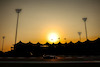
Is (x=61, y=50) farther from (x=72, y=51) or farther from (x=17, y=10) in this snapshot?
(x=17, y=10)

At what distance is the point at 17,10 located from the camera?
84.6ft

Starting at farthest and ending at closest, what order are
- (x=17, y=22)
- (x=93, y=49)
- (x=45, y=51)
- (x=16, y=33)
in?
(x=45, y=51), (x=93, y=49), (x=17, y=22), (x=16, y=33)

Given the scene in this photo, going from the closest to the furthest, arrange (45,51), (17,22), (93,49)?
(17,22), (93,49), (45,51)

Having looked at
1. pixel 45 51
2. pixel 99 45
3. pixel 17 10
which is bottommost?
pixel 45 51

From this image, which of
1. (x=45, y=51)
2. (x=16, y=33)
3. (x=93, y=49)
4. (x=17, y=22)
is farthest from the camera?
(x=45, y=51)

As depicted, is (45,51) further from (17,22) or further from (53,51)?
(17,22)

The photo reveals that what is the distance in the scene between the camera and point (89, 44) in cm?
3186

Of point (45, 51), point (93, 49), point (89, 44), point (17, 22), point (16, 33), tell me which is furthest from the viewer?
point (45, 51)

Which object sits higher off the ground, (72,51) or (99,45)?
(99,45)

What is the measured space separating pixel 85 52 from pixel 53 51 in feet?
39.3

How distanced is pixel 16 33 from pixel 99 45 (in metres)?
29.0

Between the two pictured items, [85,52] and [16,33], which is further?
[85,52]

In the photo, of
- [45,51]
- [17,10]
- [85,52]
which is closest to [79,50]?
[85,52]

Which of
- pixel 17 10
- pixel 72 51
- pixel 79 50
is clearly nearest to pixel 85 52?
pixel 79 50
